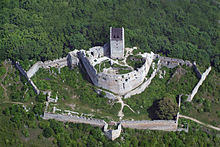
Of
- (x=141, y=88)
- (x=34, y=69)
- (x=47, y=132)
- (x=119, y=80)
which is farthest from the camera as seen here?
(x=34, y=69)

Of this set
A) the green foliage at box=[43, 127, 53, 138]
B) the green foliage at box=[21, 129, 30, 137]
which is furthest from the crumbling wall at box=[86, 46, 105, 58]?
the green foliage at box=[21, 129, 30, 137]

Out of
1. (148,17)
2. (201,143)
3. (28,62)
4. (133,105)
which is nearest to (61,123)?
(133,105)

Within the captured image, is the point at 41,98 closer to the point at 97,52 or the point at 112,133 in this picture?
the point at 112,133

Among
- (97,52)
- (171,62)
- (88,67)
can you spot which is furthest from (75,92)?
(171,62)

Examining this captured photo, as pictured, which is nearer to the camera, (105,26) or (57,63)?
(57,63)

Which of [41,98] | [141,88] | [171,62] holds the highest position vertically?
[171,62]

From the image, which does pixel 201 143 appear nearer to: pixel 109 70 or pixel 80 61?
pixel 109 70

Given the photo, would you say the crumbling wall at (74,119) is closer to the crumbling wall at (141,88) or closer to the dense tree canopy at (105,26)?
the crumbling wall at (141,88)

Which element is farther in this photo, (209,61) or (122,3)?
(122,3)

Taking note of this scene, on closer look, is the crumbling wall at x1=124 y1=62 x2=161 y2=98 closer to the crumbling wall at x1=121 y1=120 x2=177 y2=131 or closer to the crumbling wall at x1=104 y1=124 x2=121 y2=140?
the crumbling wall at x1=121 y1=120 x2=177 y2=131
